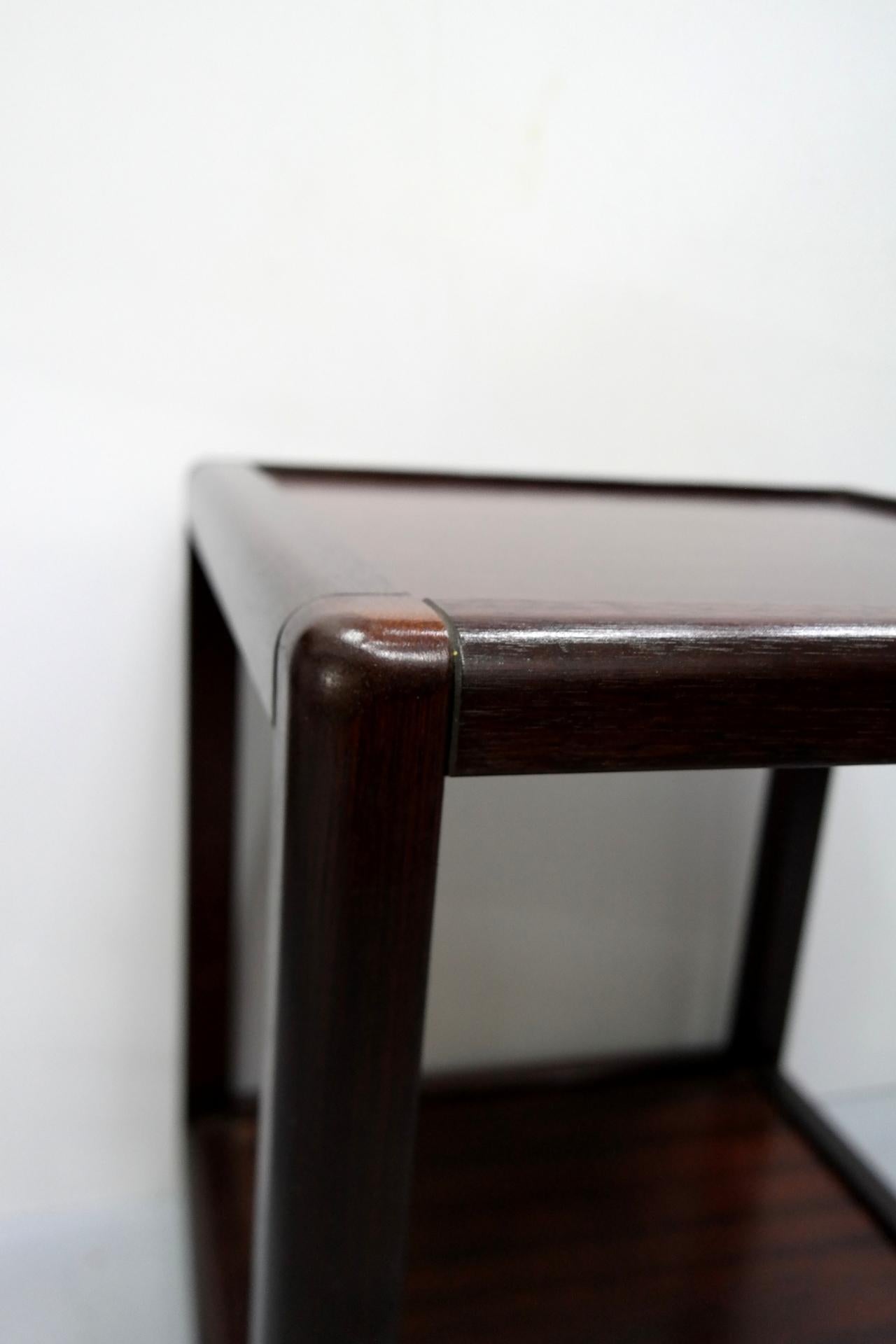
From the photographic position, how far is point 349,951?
10.2 inches

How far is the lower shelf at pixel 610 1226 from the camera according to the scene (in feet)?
2.04

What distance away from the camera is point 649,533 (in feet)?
1.67

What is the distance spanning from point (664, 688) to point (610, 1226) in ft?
1.80

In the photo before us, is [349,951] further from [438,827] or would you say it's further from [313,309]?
[313,309]

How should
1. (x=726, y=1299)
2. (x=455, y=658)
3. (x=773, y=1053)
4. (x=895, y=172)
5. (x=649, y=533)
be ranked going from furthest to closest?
(x=773, y=1053) → (x=895, y=172) → (x=726, y=1299) → (x=649, y=533) → (x=455, y=658)

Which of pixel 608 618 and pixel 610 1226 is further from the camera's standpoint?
pixel 610 1226

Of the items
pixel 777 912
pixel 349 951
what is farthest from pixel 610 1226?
pixel 349 951

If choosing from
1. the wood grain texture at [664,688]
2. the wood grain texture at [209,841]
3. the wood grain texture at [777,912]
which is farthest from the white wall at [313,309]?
the wood grain texture at [664,688]

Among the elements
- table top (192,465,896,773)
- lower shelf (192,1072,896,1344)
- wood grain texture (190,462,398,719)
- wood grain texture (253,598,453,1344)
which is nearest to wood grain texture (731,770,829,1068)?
lower shelf (192,1072,896,1344)

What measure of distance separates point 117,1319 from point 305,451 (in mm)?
589

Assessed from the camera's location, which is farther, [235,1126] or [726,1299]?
[235,1126]

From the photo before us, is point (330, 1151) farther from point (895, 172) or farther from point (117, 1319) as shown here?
point (895, 172)

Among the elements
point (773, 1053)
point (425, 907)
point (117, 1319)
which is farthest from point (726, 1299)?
point (425, 907)

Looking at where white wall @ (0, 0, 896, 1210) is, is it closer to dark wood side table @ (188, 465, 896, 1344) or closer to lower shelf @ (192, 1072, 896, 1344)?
dark wood side table @ (188, 465, 896, 1344)
